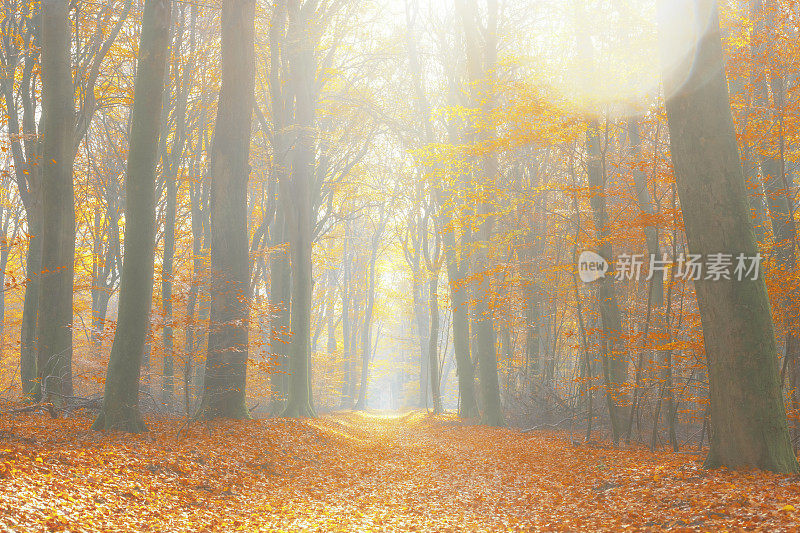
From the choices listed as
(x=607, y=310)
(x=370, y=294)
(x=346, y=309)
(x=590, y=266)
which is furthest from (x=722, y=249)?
(x=346, y=309)

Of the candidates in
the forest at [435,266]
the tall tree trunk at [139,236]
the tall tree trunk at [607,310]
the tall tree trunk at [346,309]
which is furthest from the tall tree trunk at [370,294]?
the tall tree trunk at [139,236]

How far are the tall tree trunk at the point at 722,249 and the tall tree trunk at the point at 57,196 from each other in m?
10.4

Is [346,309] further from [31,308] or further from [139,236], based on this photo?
[139,236]

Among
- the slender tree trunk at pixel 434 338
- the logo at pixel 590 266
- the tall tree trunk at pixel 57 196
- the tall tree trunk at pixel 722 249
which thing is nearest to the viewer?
the tall tree trunk at pixel 722 249

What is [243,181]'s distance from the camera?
11688 mm

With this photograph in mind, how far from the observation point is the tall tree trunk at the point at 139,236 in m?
8.34

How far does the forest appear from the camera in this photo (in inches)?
247

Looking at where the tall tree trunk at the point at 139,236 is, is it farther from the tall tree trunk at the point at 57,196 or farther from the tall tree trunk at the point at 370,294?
the tall tree trunk at the point at 370,294

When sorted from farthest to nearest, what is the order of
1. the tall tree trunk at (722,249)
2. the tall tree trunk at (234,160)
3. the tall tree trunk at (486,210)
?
the tall tree trunk at (486,210) < the tall tree trunk at (234,160) < the tall tree trunk at (722,249)

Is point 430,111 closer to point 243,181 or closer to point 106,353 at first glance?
point 243,181

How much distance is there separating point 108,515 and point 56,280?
6839mm

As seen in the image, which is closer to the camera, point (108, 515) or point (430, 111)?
point (108, 515)

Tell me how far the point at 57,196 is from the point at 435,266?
1513cm

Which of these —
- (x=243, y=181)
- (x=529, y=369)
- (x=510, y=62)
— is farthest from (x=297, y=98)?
(x=529, y=369)
